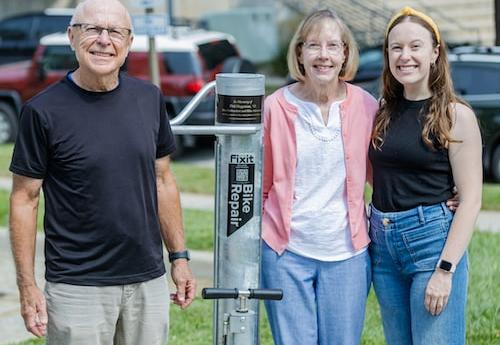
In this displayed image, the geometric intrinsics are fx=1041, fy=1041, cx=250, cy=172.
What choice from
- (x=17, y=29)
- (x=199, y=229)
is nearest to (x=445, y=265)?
(x=199, y=229)

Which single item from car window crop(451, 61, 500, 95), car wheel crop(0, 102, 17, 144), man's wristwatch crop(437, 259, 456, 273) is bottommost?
car wheel crop(0, 102, 17, 144)

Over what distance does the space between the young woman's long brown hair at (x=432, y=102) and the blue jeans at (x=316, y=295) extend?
1.59ft

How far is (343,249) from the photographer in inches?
149

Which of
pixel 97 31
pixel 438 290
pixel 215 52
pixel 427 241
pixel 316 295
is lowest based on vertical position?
pixel 215 52

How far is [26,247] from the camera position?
3.40m

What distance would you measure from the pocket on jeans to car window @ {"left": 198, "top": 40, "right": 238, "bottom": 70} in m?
11.4

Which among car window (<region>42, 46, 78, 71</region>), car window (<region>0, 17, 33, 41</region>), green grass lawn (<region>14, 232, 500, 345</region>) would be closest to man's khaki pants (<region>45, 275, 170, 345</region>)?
green grass lawn (<region>14, 232, 500, 345</region>)

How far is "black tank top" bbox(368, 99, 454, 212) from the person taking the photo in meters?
3.60

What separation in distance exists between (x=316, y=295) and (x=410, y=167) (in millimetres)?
614

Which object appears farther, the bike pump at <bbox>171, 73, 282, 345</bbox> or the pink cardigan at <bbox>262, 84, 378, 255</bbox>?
the pink cardigan at <bbox>262, 84, 378, 255</bbox>

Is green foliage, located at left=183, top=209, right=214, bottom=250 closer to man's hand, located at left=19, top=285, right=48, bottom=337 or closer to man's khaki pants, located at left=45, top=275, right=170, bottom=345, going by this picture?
man's khaki pants, located at left=45, top=275, right=170, bottom=345

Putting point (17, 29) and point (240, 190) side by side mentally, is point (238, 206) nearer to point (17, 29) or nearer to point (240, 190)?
point (240, 190)

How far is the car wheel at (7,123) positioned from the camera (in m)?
15.8

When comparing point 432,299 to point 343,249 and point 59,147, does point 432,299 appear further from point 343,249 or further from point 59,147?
point 59,147
